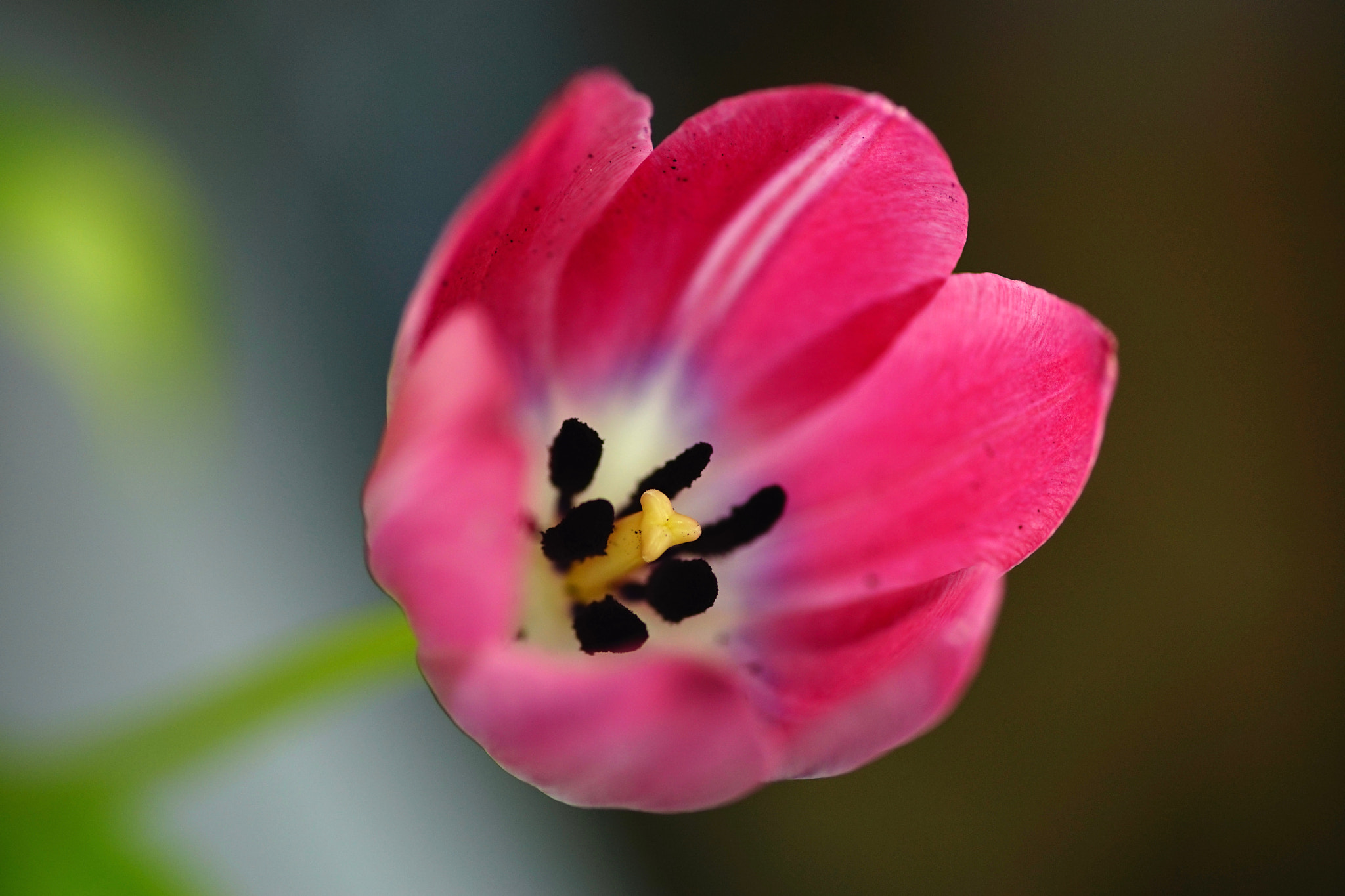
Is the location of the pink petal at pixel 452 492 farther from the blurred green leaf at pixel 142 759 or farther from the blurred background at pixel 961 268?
the blurred background at pixel 961 268

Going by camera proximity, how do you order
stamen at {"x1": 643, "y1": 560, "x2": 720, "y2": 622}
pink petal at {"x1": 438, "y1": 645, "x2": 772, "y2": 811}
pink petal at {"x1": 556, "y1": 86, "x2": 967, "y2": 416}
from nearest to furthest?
1. pink petal at {"x1": 438, "y1": 645, "x2": 772, "y2": 811}
2. pink petal at {"x1": 556, "y1": 86, "x2": 967, "y2": 416}
3. stamen at {"x1": 643, "y1": 560, "x2": 720, "y2": 622}

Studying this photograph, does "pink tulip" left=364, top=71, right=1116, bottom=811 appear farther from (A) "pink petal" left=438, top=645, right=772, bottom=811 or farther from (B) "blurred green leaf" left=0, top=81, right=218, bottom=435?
(B) "blurred green leaf" left=0, top=81, right=218, bottom=435

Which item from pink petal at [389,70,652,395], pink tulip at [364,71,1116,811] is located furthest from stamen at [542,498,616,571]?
pink petal at [389,70,652,395]

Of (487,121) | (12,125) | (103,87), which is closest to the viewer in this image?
(12,125)

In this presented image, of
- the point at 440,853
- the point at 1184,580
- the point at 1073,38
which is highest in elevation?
the point at 1073,38

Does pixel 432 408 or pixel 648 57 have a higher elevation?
pixel 648 57

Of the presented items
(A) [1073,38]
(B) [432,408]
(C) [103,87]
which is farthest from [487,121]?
(B) [432,408]

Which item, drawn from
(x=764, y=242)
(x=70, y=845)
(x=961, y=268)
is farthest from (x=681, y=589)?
(x=961, y=268)

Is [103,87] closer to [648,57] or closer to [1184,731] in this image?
[648,57]
